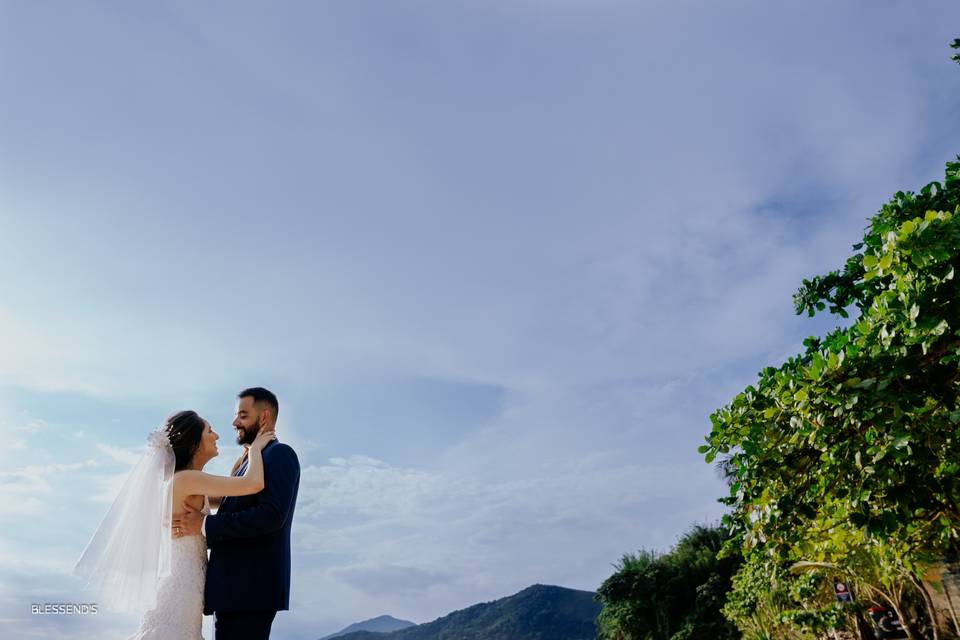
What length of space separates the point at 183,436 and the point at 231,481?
2.32 feet

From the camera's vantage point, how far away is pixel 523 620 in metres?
92.1

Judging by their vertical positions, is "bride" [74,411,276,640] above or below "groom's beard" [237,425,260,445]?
below

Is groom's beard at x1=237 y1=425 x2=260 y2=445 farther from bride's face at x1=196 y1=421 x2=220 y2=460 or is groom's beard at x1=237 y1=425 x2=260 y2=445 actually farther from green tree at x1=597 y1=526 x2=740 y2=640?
green tree at x1=597 y1=526 x2=740 y2=640

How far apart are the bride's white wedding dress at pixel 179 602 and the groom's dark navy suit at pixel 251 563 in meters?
0.15

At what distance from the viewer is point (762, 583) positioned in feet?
61.1

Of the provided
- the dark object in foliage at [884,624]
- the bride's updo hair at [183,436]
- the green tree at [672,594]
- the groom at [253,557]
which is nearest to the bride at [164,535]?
the bride's updo hair at [183,436]

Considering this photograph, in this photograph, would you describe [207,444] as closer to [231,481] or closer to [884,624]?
[231,481]

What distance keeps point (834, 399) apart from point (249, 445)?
143 inches

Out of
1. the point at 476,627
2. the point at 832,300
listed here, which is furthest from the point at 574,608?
the point at 832,300

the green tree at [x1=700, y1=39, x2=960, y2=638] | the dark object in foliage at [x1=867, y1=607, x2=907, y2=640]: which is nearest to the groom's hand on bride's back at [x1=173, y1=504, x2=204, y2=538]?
the green tree at [x1=700, y1=39, x2=960, y2=638]

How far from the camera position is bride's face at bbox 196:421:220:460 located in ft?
13.8

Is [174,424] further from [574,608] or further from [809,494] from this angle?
[574,608]

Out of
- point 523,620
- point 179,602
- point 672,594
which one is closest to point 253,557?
point 179,602

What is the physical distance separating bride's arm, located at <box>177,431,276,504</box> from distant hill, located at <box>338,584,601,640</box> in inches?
3590
